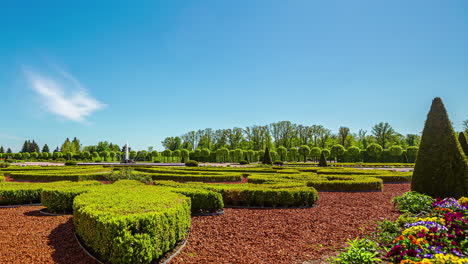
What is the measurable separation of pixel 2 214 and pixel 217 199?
6.12 meters

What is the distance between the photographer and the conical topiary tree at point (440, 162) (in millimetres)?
9062

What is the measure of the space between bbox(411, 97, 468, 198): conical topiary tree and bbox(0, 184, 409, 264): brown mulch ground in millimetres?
1830

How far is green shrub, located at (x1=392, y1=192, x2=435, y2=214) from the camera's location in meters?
7.93

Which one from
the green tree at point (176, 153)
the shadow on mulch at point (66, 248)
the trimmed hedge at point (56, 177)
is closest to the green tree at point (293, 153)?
the green tree at point (176, 153)

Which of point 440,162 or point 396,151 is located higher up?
point 396,151

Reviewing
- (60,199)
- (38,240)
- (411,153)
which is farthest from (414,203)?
(411,153)

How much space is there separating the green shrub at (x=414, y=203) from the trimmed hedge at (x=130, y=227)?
21.6ft

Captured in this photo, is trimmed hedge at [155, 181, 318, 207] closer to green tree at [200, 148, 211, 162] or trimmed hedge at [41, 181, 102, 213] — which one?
trimmed hedge at [41, 181, 102, 213]

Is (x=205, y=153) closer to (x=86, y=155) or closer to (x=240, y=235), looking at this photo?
(x=86, y=155)

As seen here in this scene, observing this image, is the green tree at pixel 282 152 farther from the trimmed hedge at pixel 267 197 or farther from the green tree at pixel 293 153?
the trimmed hedge at pixel 267 197

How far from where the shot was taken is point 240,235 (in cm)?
600

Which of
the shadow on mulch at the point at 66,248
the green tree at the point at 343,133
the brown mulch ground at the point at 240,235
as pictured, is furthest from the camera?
the green tree at the point at 343,133

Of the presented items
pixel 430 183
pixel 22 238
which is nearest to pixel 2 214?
pixel 22 238

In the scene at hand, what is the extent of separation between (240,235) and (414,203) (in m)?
5.71
